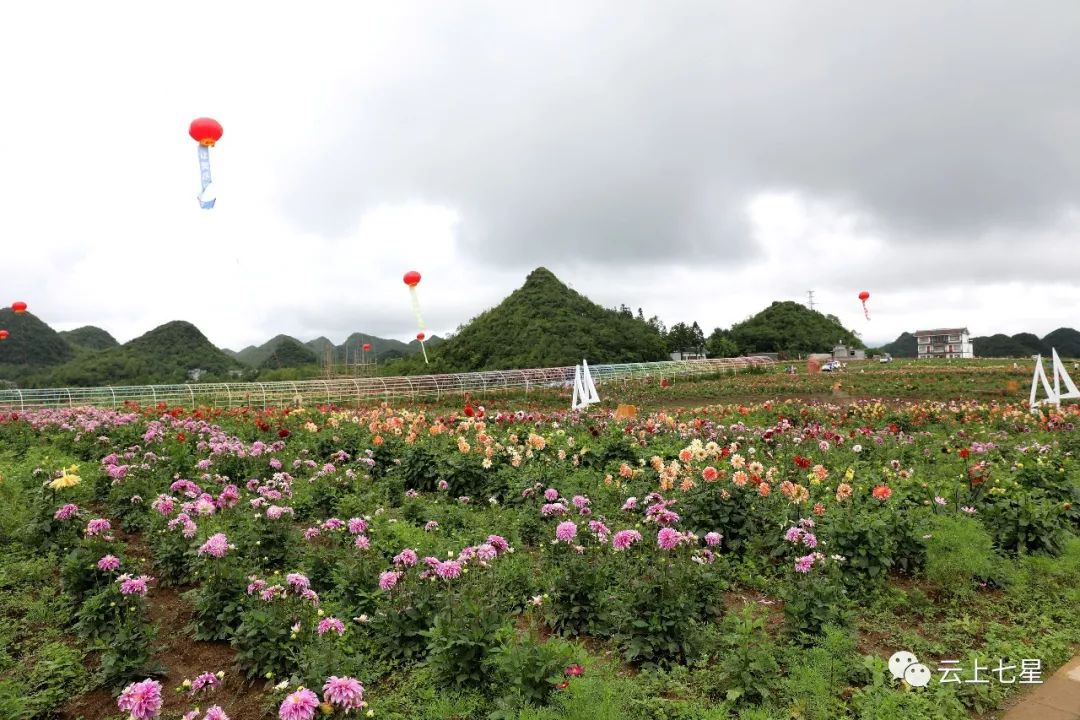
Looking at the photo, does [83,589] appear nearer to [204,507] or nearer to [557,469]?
[204,507]

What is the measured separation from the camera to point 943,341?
8650 centimetres

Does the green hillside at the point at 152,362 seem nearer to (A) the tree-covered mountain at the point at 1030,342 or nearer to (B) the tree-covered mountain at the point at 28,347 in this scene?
(B) the tree-covered mountain at the point at 28,347

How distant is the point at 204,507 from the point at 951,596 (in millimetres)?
5149

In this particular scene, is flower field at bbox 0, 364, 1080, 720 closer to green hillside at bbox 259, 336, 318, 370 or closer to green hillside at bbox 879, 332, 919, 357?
green hillside at bbox 259, 336, 318, 370

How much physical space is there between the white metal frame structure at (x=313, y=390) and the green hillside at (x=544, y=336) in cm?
1574

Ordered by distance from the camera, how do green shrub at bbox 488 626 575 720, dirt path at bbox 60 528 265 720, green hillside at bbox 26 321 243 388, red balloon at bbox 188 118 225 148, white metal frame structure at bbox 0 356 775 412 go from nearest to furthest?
green shrub at bbox 488 626 575 720
dirt path at bbox 60 528 265 720
red balloon at bbox 188 118 225 148
white metal frame structure at bbox 0 356 775 412
green hillside at bbox 26 321 243 388

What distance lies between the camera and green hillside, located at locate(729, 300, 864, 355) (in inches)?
2618

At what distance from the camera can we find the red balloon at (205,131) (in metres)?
9.20

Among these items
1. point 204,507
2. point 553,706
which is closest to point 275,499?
point 204,507

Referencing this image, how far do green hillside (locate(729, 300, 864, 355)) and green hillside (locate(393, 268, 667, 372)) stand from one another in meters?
14.6

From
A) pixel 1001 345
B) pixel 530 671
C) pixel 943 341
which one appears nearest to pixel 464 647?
pixel 530 671

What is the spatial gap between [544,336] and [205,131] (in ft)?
136

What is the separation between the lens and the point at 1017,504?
4883mm

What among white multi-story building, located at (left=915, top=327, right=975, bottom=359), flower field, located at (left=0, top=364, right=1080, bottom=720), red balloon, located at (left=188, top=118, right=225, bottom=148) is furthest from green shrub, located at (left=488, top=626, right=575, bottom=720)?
white multi-story building, located at (left=915, top=327, right=975, bottom=359)
